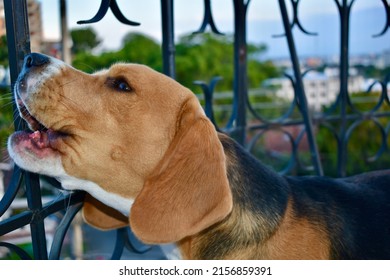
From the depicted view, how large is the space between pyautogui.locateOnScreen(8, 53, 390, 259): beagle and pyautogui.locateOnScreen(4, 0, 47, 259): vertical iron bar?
45 millimetres

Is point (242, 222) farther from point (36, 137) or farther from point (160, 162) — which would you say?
point (36, 137)

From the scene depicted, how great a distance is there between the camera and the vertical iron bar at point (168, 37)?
2.56 meters

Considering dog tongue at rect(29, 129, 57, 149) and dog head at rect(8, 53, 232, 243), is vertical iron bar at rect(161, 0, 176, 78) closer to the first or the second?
dog head at rect(8, 53, 232, 243)

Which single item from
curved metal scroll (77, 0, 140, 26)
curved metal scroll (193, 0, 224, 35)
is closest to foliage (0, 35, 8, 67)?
curved metal scroll (193, 0, 224, 35)

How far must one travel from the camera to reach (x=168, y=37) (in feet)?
8.55

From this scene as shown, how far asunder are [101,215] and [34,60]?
0.83 m

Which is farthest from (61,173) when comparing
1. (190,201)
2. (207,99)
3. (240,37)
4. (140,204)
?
(240,37)

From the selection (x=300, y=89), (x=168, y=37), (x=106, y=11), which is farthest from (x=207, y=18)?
(x=106, y=11)

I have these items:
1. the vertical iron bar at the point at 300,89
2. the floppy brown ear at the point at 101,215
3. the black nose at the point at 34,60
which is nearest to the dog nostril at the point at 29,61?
the black nose at the point at 34,60

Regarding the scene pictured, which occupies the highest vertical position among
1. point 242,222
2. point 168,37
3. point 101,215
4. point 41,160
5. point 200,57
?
point 168,37

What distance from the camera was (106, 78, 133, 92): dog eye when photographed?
2184 millimetres

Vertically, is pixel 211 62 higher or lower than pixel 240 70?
lower

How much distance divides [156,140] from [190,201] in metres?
0.31

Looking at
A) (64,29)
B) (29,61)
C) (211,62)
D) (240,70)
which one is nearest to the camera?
(29,61)
